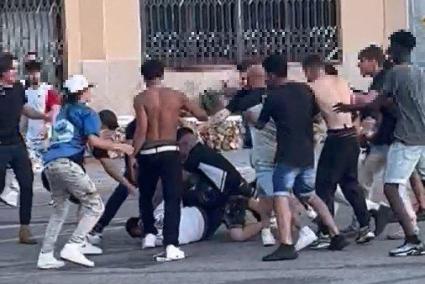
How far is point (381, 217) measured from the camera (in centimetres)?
1303

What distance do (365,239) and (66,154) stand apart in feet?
9.56

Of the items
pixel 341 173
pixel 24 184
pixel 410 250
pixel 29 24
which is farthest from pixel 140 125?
pixel 29 24

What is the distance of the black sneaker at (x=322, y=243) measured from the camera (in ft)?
41.0

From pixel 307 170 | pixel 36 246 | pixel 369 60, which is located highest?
pixel 369 60

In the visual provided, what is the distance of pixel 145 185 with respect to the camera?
12570mm

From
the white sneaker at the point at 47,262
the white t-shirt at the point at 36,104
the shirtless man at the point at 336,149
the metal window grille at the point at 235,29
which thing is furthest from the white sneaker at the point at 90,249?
the metal window grille at the point at 235,29

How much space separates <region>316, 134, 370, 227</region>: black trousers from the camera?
12.5 meters

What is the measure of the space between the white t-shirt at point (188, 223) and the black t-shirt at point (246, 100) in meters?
1.03

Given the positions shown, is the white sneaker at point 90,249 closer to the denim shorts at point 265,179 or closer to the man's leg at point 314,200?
the denim shorts at point 265,179

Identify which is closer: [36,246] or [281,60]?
[281,60]

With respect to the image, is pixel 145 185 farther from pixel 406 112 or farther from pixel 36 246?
pixel 406 112

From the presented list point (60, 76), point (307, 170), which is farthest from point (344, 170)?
point (60, 76)

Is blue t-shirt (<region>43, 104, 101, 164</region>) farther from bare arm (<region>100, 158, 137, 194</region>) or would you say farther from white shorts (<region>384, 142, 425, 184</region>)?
white shorts (<region>384, 142, 425, 184</region>)

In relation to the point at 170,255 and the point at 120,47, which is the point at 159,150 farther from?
the point at 120,47
